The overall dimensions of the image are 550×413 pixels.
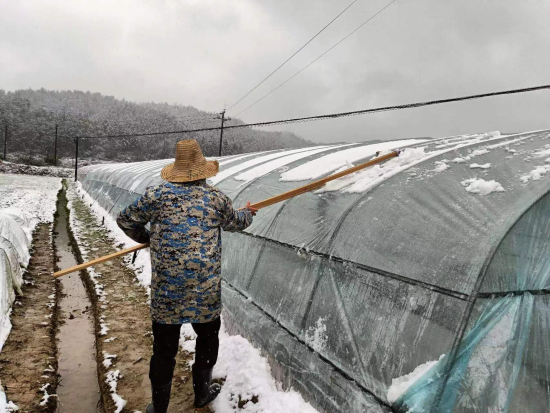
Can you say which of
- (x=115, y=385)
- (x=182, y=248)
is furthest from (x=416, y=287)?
(x=115, y=385)

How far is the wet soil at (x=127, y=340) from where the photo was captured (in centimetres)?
362

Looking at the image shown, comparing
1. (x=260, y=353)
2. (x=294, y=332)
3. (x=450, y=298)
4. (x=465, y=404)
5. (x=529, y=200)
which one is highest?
(x=529, y=200)

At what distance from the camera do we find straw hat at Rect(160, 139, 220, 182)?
286 cm

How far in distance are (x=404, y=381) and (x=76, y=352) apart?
14.0 ft

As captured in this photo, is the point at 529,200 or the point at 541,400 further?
the point at 529,200

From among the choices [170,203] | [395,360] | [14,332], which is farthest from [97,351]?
[395,360]

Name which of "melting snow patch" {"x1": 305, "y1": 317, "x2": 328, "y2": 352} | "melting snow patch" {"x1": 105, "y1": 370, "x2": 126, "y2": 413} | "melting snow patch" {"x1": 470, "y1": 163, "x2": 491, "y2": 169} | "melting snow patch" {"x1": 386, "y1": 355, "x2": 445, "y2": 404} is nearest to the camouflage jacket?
"melting snow patch" {"x1": 305, "y1": 317, "x2": 328, "y2": 352}

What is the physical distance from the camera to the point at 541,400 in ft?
7.19

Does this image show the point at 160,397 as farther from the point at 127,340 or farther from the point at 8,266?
the point at 8,266

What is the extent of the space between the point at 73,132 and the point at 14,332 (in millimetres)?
107548

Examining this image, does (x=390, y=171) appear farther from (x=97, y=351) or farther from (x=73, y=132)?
(x=73, y=132)

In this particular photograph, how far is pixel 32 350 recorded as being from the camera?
4.36 m

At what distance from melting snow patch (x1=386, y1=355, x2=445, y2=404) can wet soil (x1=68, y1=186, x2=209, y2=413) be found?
1930 mm

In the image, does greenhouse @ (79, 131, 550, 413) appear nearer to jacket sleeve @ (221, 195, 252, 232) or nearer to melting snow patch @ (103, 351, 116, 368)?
jacket sleeve @ (221, 195, 252, 232)
